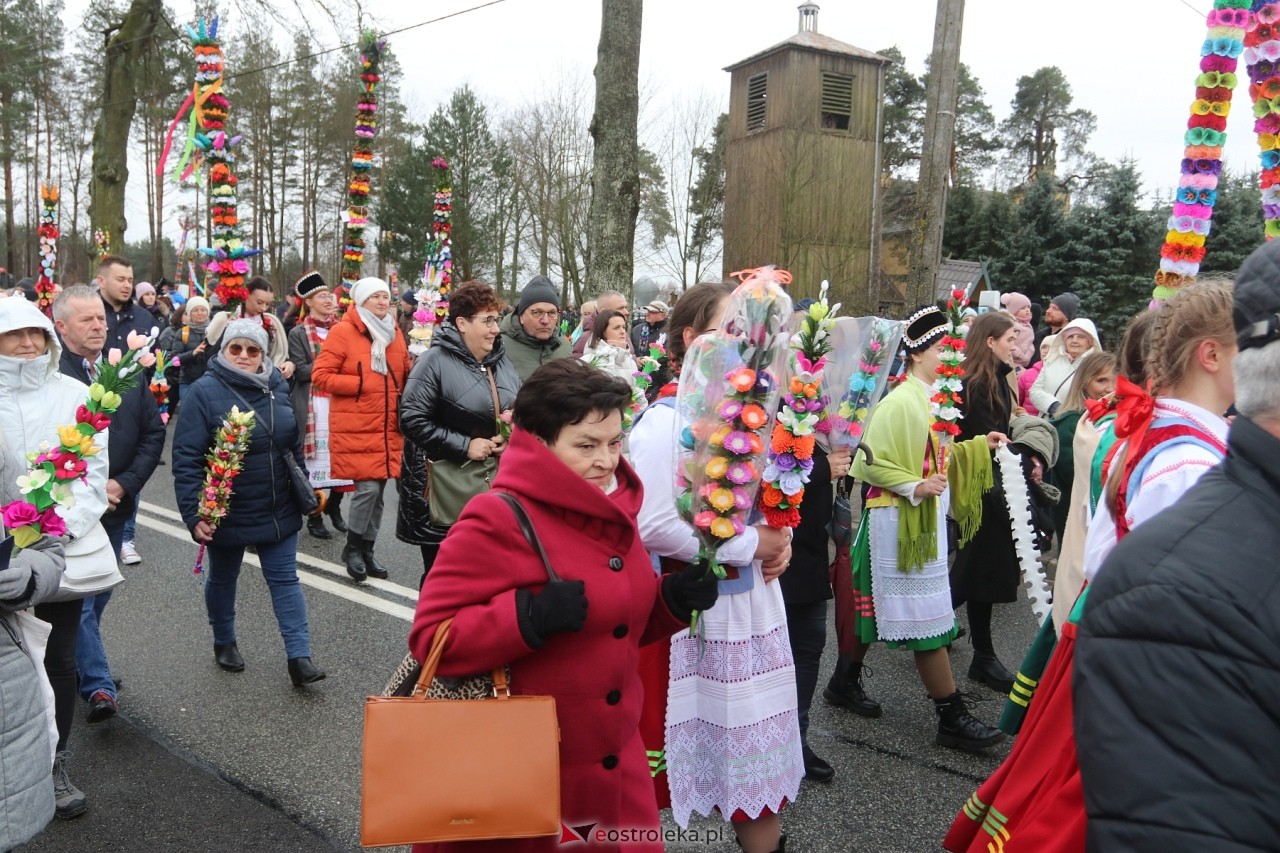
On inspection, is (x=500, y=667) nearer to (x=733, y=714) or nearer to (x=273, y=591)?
(x=733, y=714)

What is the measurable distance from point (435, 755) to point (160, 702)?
3.33 m

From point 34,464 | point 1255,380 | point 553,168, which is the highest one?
point 553,168

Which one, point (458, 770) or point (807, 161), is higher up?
point (807, 161)

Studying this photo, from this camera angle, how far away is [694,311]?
10.6ft

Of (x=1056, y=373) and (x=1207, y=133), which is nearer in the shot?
(x=1207, y=133)

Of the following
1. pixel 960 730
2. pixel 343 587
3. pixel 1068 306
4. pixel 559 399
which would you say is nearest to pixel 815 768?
pixel 960 730

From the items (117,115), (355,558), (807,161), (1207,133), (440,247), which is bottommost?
(355,558)

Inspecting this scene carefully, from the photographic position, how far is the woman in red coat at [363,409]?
22.4 feet

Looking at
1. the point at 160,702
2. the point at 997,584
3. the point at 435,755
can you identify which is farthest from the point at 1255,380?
the point at 160,702

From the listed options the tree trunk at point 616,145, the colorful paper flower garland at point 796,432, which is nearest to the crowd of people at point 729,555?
the colorful paper flower garland at point 796,432

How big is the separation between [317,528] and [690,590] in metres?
6.11

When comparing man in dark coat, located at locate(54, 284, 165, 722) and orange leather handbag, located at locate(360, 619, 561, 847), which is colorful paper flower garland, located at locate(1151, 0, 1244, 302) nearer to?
orange leather handbag, located at locate(360, 619, 561, 847)

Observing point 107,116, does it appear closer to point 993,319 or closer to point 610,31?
point 610,31

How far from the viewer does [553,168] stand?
107 ft
